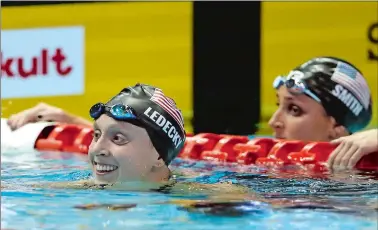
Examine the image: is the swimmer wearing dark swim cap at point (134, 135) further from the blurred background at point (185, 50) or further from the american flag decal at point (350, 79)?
the blurred background at point (185, 50)

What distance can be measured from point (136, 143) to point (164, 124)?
0.56ft

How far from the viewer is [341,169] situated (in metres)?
4.28

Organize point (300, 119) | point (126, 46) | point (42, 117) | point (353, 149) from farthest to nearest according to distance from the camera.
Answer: point (126, 46) → point (42, 117) → point (300, 119) → point (353, 149)

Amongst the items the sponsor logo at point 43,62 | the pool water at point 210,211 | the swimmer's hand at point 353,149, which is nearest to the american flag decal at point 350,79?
the swimmer's hand at point 353,149

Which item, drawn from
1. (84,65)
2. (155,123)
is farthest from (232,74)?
(155,123)

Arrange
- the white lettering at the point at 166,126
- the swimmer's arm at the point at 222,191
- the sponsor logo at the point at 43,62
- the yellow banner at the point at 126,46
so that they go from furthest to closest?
the sponsor logo at the point at 43,62 → the yellow banner at the point at 126,46 → the white lettering at the point at 166,126 → the swimmer's arm at the point at 222,191

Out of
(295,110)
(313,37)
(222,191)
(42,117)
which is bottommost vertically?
(42,117)

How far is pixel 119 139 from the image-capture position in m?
3.58

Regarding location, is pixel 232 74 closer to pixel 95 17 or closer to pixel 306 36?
pixel 306 36

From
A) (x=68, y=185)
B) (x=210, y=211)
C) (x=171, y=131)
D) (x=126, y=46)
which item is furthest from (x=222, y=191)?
(x=126, y=46)

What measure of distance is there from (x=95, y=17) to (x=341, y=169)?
10.1 feet

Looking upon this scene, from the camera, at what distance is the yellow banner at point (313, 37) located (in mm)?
6375

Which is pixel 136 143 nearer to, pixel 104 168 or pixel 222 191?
pixel 104 168

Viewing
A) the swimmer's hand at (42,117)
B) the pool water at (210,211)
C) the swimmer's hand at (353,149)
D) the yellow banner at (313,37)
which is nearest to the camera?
the pool water at (210,211)
